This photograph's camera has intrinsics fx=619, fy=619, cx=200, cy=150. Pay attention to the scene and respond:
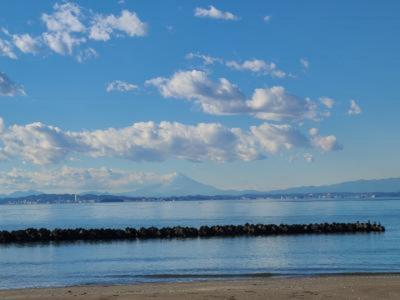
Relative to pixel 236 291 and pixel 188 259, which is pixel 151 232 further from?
pixel 236 291

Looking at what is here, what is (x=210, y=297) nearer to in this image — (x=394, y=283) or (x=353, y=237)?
(x=394, y=283)

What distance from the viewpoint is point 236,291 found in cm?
2097

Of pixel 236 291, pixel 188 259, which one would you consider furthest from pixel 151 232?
pixel 236 291

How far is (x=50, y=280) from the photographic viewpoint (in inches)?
1141

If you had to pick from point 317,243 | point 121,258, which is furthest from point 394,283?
point 317,243

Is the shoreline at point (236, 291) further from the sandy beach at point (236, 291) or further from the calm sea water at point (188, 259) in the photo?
the calm sea water at point (188, 259)

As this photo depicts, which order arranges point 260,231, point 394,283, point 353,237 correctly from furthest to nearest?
point 260,231 → point 353,237 → point 394,283

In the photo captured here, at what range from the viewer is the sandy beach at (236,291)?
64.0 feet

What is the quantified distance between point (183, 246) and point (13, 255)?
A: 42.3 ft

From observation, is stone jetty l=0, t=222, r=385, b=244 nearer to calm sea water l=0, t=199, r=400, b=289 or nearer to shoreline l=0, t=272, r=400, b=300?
calm sea water l=0, t=199, r=400, b=289

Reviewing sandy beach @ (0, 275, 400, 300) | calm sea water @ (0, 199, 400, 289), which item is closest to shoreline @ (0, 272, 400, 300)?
sandy beach @ (0, 275, 400, 300)

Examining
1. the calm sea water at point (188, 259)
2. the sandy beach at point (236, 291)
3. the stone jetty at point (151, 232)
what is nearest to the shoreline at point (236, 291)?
the sandy beach at point (236, 291)

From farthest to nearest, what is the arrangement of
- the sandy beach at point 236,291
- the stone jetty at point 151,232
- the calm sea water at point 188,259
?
the stone jetty at point 151,232, the calm sea water at point 188,259, the sandy beach at point 236,291

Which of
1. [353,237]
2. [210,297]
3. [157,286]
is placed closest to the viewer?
[210,297]
